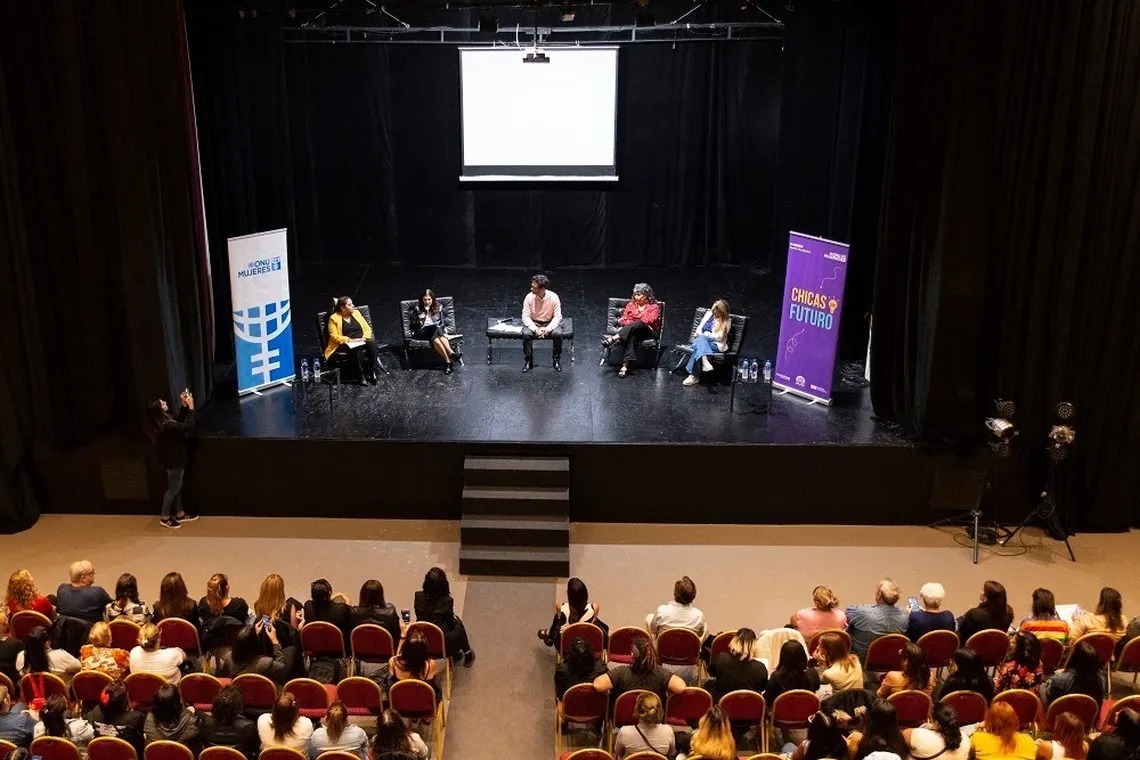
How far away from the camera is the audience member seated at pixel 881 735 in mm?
6230

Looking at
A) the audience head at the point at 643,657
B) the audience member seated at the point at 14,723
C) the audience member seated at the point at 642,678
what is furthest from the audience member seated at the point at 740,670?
the audience member seated at the point at 14,723

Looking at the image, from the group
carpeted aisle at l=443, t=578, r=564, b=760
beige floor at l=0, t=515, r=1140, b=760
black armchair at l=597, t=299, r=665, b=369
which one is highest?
black armchair at l=597, t=299, r=665, b=369

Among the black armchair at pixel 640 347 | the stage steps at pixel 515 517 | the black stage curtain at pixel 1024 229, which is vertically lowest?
the stage steps at pixel 515 517

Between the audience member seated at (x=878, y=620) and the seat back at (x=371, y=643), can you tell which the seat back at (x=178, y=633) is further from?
the audience member seated at (x=878, y=620)

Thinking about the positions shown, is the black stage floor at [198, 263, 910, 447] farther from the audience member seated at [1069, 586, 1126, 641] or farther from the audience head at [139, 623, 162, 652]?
the audience head at [139, 623, 162, 652]

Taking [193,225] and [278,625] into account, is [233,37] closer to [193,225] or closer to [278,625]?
[193,225]

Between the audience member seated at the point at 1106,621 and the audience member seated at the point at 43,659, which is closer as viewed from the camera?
the audience member seated at the point at 43,659

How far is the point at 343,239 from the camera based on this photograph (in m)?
16.9

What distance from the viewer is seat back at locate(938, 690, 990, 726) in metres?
6.99

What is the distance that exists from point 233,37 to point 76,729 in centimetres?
835

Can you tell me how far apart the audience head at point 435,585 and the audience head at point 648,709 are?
200 centimetres

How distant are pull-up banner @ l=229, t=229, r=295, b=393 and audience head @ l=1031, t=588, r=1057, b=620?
7572 mm

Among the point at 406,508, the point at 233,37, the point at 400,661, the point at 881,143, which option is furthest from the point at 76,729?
the point at 881,143

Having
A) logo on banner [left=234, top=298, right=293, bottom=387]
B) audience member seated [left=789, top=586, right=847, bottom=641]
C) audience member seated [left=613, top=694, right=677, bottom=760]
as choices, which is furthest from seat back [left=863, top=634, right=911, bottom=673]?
logo on banner [left=234, top=298, right=293, bottom=387]
